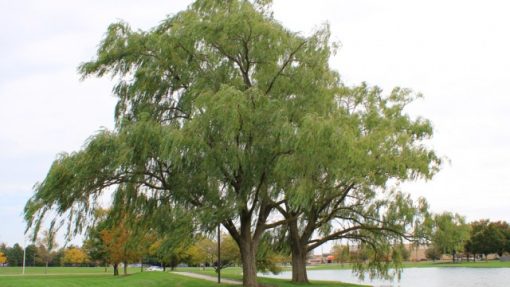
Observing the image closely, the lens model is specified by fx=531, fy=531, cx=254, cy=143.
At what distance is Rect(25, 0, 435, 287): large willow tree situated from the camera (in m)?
19.0

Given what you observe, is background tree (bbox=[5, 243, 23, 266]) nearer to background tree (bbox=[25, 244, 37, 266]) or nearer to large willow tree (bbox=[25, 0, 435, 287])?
background tree (bbox=[25, 244, 37, 266])

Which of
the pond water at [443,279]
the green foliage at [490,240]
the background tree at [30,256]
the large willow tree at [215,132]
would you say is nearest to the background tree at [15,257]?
the background tree at [30,256]

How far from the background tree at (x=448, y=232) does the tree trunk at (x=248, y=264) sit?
956 centimetres

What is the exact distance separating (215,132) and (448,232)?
13802 millimetres

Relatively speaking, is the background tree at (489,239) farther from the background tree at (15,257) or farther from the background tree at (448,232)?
the background tree at (15,257)

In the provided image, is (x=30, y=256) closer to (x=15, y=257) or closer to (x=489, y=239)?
(x=15, y=257)

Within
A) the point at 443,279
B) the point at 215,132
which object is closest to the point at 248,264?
the point at 215,132

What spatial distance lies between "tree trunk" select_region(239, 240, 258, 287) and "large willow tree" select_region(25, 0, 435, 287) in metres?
0.05

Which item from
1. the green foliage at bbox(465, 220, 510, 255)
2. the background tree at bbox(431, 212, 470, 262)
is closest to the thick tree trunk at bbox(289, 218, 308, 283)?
the background tree at bbox(431, 212, 470, 262)

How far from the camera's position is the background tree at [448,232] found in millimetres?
26297

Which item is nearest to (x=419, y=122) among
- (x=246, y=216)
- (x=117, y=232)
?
(x=246, y=216)

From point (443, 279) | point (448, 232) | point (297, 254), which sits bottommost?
point (443, 279)

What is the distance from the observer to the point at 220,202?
66.1ft

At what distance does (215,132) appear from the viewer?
19.5 meters
